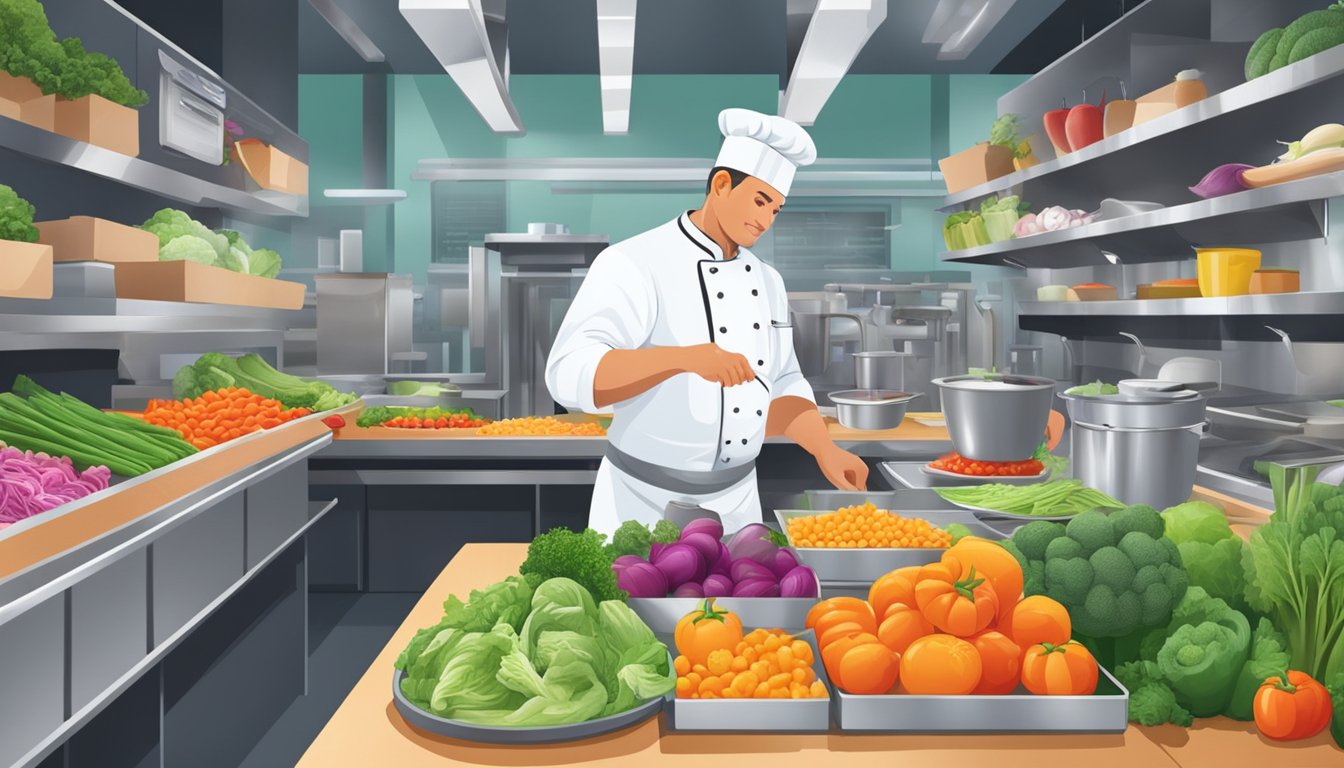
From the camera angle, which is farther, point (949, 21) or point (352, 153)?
point (352, 153)

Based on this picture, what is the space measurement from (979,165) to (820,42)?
97 centimetres

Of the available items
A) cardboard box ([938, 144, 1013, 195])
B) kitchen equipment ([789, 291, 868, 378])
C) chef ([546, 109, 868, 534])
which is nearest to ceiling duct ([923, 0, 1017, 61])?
cardboard box ([938, 144, 1013, 195])

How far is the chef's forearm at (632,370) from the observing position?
2.28 metres

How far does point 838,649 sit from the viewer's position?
4.20ft

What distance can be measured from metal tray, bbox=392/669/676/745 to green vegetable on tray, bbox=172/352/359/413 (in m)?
2.98

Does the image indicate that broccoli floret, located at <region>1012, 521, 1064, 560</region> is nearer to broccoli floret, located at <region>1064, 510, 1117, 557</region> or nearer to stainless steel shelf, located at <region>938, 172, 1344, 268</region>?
broccoli floret, located at <region>1064, 510, 1117, 557</region>

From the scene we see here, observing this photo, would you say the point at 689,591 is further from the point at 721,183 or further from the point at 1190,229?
the point at 1190,229

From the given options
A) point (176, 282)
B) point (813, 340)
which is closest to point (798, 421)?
point (176, 282)

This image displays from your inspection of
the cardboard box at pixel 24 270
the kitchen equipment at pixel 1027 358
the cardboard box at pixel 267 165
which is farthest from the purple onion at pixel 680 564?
the kitchen equipment at pixel 1027 358

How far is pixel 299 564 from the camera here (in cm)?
359

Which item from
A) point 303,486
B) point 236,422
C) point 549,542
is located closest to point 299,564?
point 303,486

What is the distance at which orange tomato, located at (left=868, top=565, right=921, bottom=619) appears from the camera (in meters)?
1.36

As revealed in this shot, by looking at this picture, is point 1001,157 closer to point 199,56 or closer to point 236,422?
point 236,422

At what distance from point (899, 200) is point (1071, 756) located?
21.7 ft
